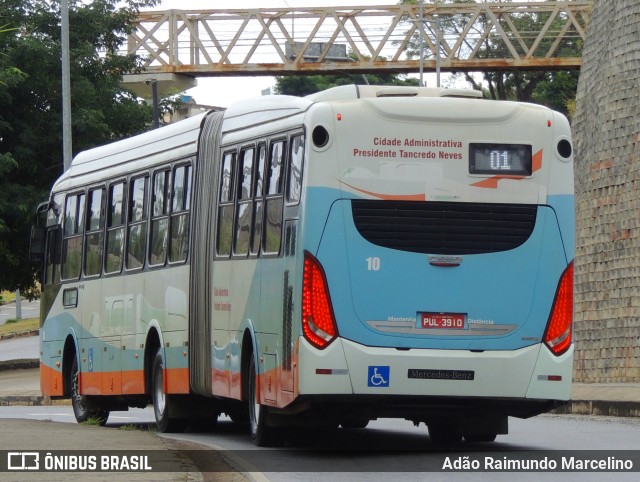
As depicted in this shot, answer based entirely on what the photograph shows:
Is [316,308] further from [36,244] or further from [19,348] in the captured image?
[19,348]

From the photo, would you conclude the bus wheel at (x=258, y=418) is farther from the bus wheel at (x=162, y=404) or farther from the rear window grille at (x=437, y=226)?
the bus wheel at (x=162, y=404)

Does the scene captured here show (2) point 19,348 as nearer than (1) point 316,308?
No

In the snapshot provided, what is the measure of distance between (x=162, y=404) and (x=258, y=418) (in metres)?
3.66

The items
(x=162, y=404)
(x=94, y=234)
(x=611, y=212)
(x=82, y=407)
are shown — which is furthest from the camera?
(x=611, y=212)

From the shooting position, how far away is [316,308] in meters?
14.1

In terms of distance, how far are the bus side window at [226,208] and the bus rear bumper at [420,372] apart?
2961 mm

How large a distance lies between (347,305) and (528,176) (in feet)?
6.60

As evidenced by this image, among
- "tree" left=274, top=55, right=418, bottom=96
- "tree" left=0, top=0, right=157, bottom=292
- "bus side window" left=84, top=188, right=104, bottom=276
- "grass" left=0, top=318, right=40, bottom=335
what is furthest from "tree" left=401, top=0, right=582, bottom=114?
"bus side window" left=84, top=188, right=104, bottom=276

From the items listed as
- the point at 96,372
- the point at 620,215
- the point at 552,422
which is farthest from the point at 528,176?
the point at 620,215

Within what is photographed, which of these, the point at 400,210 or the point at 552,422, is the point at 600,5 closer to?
the point at 552,422

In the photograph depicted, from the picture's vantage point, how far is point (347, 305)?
14.2 meters

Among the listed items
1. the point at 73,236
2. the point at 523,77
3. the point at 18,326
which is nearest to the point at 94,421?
the point at 73,236

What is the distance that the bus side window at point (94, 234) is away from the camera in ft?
70.7

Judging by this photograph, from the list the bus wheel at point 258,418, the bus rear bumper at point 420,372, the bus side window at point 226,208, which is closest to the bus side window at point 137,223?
→ the bus side window at point 226,208
